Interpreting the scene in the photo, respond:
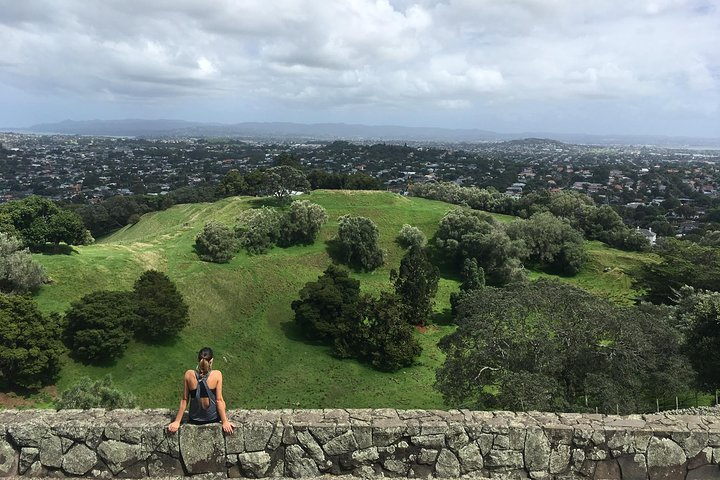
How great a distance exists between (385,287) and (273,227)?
11709mm

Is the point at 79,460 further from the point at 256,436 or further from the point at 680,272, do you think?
the point at 680,272

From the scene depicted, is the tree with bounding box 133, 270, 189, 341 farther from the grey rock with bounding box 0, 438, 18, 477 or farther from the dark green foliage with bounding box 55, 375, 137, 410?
the grey rock with bounding box 0, 438, 18, 477

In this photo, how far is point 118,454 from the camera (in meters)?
6.00

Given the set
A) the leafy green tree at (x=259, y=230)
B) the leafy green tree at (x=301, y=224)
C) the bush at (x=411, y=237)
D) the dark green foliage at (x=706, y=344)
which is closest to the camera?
the dark green foliage at (x=706, y=344)

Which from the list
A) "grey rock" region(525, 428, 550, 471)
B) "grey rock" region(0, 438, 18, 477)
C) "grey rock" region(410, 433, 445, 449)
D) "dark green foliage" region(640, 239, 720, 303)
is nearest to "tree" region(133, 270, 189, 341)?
"grey rock" region(0, 438, 18, 477)

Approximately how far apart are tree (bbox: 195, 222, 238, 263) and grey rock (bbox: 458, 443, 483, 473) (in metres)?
32.1

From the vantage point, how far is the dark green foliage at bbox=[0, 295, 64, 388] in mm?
19203

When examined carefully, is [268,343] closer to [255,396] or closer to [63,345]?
[255,396]

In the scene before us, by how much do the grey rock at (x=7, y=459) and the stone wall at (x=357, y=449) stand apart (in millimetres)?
13

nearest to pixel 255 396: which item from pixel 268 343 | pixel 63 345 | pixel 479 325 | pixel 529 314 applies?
pixel 268 343

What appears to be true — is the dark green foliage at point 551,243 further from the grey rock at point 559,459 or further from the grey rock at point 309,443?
the grey rock at point 309,443

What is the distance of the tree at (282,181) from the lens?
2099 inches

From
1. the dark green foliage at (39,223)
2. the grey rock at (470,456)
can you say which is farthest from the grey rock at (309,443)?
the dark green foliage at (39,223)

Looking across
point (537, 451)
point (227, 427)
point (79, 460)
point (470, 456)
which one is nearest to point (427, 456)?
point (470, 456)
